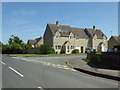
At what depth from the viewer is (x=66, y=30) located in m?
79.9

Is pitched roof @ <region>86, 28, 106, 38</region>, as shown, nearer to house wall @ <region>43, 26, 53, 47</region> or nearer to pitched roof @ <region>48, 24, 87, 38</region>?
pitched roof @ <region>48, 24, 87, 38</region>

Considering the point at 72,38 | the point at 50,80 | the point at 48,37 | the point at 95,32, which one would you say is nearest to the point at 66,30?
the point at 72,38

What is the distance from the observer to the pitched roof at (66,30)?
7684 cm

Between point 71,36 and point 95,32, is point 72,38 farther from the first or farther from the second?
point 95,32

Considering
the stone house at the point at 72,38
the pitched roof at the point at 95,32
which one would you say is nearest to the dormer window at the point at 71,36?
the stone house at the point at 72,38

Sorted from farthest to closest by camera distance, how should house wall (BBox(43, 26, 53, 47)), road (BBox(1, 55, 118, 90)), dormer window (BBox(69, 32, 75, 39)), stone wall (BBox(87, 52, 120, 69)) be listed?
dormer window (BBox(69, 32, 75, 39)), house wall (BBox(43, 26, 53, 47)), stone wall (BBox(87, 52, 120, 69)), road (BBox(1, 55, 118, 90))

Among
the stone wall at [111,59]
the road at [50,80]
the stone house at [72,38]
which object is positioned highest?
the stone house at [72,38]

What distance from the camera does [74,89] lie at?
1160cm

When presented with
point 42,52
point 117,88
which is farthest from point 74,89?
point 42,52

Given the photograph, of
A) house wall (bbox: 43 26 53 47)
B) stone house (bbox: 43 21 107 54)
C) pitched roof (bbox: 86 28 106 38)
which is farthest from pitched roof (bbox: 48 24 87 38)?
pitched roof (bbox: 86 28 106 38)

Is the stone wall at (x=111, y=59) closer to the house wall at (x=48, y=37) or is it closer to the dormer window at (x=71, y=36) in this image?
the house wall at (x=48, y=37)

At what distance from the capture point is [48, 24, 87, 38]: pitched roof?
252 feet

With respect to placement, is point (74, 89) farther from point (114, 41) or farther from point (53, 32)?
point (114, 41)

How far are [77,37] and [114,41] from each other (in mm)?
18126
